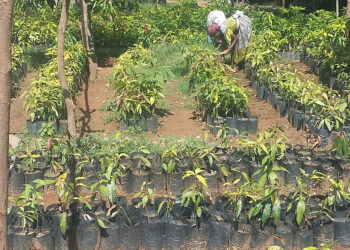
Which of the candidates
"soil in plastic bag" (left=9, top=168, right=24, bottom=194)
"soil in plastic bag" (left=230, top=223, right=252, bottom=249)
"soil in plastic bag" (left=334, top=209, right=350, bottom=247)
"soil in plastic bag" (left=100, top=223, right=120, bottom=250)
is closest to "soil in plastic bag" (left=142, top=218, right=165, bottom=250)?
"soil in plastic bag" (left=100, top=223, right=120, bottom=250)

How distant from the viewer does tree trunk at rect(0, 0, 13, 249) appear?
7.68 ft

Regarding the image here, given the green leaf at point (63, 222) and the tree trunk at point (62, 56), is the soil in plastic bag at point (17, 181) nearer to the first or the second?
the tree trunk at point (62, 56)

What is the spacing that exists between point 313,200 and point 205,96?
9.44ft

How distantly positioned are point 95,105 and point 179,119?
1.35 m

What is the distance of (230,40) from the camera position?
9648mm

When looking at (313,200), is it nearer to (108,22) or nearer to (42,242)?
(42,242)

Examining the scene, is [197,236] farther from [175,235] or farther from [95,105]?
[95,105]

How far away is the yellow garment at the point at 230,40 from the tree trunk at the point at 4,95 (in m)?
7.42

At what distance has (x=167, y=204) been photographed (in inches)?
168

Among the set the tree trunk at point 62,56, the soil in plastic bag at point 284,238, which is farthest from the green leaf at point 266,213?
the tree trunk at point 62,56

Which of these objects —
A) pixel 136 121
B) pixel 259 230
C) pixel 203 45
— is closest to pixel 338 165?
pixel 259 230

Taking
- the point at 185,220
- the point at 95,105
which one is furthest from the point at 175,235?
the point at 95,105

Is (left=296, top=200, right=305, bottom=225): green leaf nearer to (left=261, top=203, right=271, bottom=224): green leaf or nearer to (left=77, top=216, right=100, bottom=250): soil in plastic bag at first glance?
(left=261, top=203, right=271, bottom=224): green leaf

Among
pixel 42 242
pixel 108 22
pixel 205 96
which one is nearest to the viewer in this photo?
pixel 42 242
